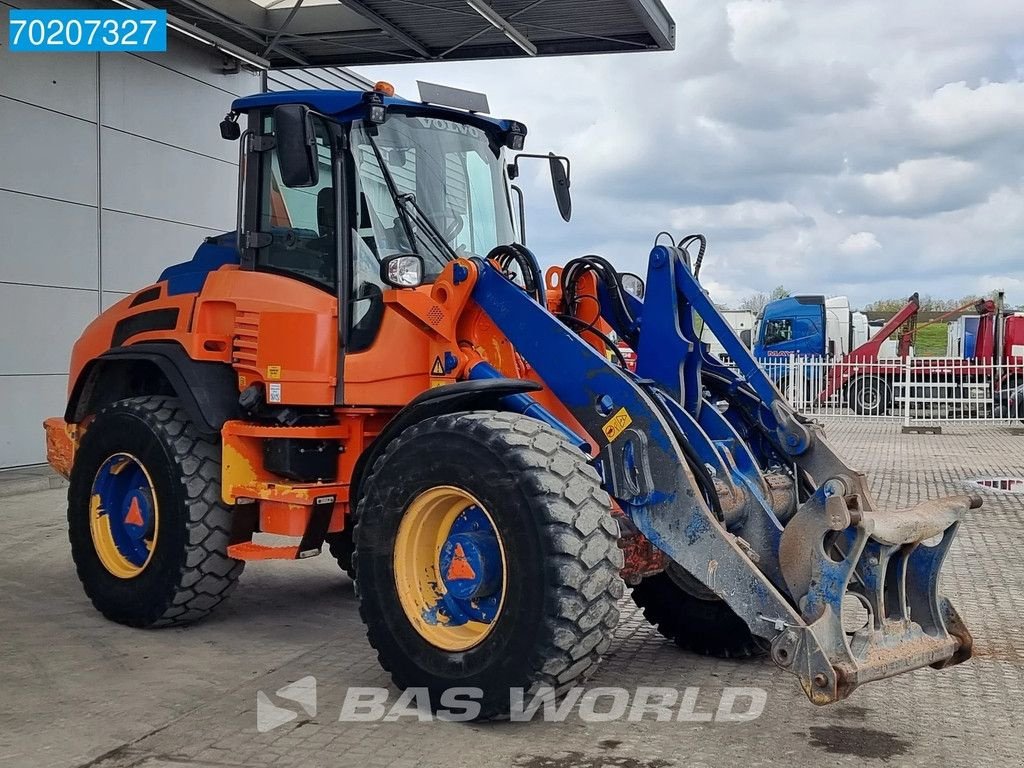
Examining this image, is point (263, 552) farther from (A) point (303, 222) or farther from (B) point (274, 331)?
(A) point (303, 222)

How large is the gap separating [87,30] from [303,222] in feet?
30.6

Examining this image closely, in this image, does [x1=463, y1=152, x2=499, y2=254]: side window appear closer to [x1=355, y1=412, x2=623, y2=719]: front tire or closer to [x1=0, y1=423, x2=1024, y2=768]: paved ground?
[x1=355, y1=412, x2=623, y2=719]: front tire

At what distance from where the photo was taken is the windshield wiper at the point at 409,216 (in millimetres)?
5715

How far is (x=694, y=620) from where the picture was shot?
18.7 feet

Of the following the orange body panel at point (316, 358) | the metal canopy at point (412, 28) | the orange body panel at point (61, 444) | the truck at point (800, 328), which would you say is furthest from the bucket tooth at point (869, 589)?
the truck at point (800, 328)

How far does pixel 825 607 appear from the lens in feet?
13.4

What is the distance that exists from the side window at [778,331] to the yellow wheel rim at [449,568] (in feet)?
89.7

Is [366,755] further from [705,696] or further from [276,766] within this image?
[705,696]

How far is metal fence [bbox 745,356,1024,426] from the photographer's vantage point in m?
24.2

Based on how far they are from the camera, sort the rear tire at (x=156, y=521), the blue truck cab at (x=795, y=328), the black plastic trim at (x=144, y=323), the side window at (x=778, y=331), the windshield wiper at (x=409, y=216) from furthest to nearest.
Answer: the side window at (x=778, y=331)
the blue truck cab at (x=795, y=328)
the black plastic trim at (x=144, y=323)
the rear tire at (x=156, y=521)
the windshield wiper at (x=409, y=216)

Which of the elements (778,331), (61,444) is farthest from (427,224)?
(778,331)

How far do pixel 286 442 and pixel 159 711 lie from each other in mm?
1560

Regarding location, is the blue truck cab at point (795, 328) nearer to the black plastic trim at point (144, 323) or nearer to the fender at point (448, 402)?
the black plastic trim at point (144, 323)

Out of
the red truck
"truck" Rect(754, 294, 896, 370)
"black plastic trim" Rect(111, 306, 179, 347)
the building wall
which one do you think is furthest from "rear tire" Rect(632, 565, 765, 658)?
"truck" Rect(754, 294, 896, 370)
